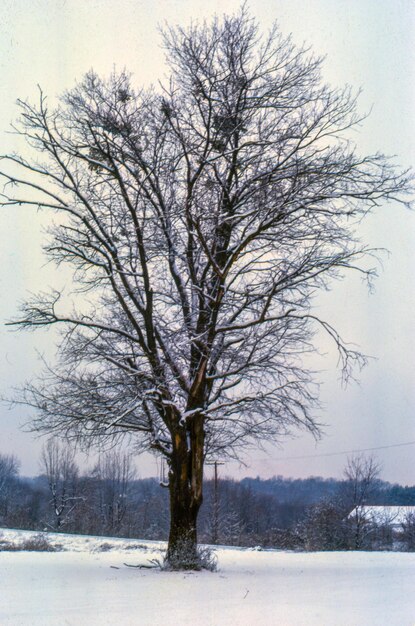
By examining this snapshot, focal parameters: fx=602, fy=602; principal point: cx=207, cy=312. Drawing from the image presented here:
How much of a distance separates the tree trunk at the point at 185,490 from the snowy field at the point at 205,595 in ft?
2.27

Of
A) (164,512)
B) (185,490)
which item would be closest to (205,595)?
(185,490)

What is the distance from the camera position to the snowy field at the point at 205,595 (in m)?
6.58

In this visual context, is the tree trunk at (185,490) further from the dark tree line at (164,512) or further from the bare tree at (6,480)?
the bare tree at (6,480)

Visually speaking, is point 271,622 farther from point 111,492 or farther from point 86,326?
point 111,492

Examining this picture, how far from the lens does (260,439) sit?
553 inches

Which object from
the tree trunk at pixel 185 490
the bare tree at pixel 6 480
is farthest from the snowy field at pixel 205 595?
the bare tree at pixel 6 480

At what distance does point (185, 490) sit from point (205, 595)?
389 centimetres

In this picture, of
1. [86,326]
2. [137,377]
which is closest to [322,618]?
[137,377]

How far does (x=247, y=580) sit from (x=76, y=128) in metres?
9.19

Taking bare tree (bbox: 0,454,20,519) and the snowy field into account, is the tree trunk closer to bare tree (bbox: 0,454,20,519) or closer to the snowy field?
the snowy field

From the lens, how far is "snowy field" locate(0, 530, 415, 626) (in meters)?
6.58

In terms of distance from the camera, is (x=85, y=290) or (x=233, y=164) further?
(x=85, y=290)

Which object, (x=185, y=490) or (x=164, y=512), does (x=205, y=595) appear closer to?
(x=185, y=490)

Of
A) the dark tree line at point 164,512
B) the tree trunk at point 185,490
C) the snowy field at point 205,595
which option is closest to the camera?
the snowy field at point 205,595
